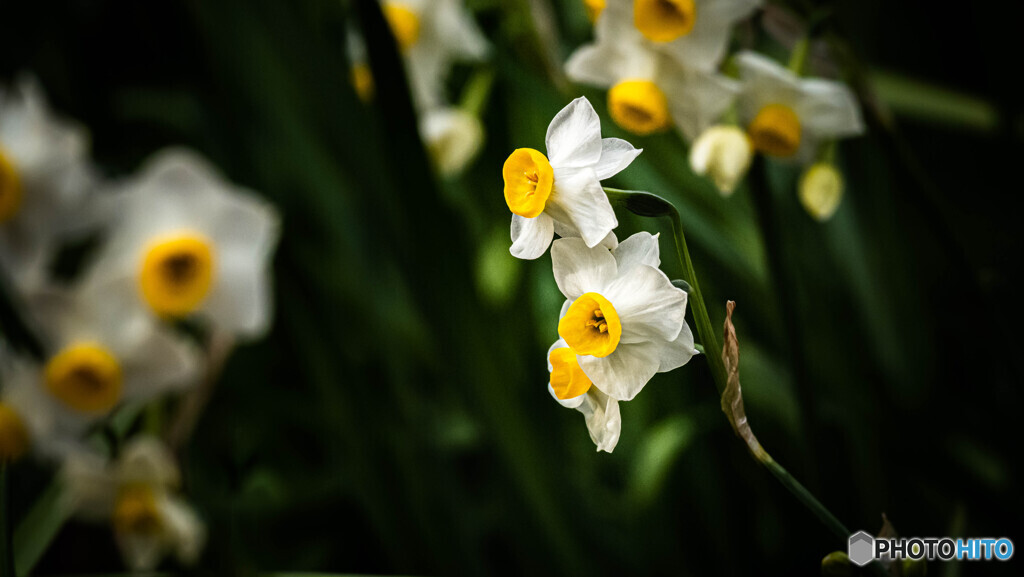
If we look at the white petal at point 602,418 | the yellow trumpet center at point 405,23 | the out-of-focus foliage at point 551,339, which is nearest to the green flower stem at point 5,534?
the out-of-focus foliage at point 551,339

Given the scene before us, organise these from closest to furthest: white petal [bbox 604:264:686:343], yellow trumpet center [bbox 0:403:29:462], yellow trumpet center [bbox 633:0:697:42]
→ white petal [bbox 604:264:686:343] < yellow trumpet center [bbox 633:0:697:42] < yellow trumpet center [bbox 0:403:29:462]

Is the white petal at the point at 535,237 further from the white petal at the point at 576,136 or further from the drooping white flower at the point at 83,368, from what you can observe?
the drooping white flower at the point at 83,368

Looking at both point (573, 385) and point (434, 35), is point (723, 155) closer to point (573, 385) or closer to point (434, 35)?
point (573, 385)

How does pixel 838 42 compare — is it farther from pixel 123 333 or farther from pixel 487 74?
pixel 123 333

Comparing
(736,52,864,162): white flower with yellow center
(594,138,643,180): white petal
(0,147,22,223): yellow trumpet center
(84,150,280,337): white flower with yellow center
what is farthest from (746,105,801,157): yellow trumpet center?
(0,147,22,223): yellow trumpet center

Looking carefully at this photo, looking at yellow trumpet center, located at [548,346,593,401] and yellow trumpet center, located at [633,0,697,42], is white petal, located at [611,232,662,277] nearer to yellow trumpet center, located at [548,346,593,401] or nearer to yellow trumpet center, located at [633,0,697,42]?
yellow trumpet center, located at [548,346,593,401]

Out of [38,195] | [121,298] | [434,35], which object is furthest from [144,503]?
[434,35]
